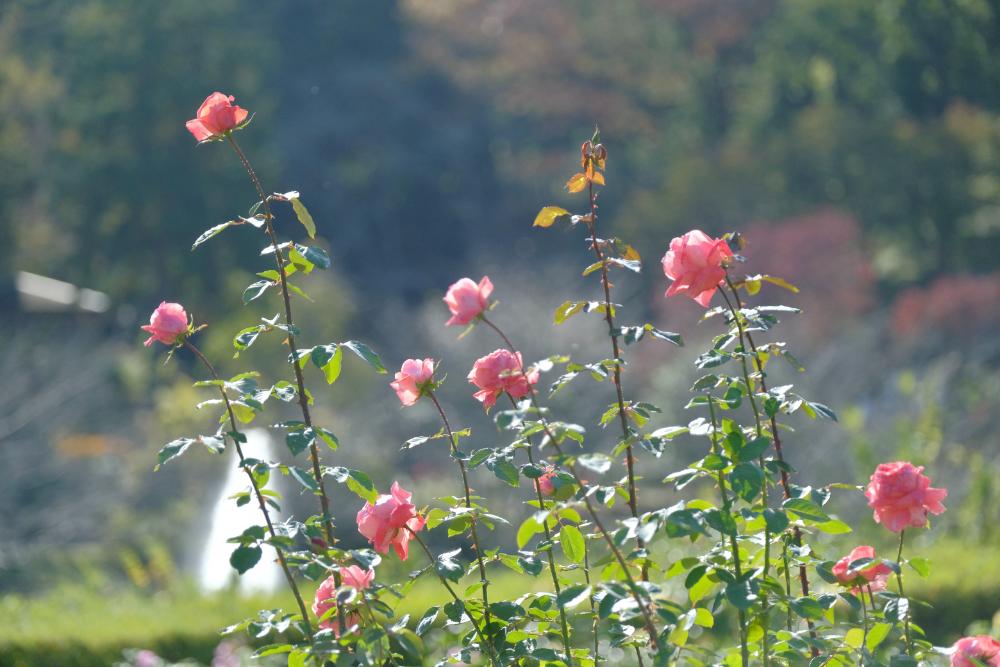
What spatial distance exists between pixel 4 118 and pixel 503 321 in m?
7.55

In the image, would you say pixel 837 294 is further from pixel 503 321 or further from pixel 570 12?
pixel 570 12

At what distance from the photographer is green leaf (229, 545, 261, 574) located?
1350 millimetres

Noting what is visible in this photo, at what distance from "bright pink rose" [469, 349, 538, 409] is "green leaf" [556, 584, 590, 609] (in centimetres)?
25

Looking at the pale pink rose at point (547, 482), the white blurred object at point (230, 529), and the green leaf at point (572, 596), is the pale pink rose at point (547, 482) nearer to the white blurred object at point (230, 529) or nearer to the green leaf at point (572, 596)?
the green leaf at point (572, 596)

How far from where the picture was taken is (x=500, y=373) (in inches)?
57.4

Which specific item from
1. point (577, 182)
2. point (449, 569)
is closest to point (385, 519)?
point (449, 569)

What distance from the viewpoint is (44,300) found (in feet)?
27.0

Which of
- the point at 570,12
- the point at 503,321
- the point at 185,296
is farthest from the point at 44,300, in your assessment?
the point at 570,12

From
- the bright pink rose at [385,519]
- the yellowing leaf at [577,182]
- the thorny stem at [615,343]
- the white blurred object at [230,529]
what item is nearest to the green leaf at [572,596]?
the thorny stem at [615,343]

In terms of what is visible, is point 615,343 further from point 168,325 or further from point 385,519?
point 168,325

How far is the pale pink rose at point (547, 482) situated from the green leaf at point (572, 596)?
0.17 metres

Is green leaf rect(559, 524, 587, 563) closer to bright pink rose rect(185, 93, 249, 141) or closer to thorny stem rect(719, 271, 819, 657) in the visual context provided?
thorny stem rect(719, 271, 819, 657)

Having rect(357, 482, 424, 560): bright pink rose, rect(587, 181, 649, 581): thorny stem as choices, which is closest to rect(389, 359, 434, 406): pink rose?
rect(357, 482, 424, 560): bright pink rose

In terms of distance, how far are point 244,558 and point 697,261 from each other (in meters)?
0.62
